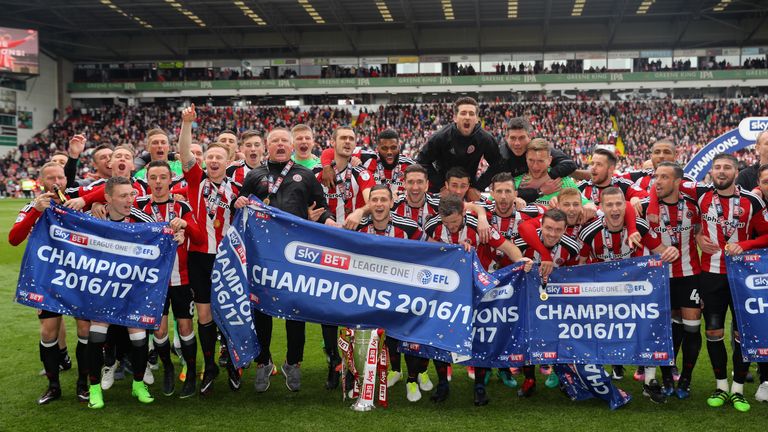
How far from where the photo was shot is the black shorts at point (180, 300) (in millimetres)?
5488

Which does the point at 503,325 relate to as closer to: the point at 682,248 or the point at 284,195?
the point at 682,248

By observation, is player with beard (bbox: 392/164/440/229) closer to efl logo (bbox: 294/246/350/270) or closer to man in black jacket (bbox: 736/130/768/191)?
efl logo (bbox: 294/246/350/270)

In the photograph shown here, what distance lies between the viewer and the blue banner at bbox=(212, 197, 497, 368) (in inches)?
196

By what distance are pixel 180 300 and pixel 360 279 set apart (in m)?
1.68

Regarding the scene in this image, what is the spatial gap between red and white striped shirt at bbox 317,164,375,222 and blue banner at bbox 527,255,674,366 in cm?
205

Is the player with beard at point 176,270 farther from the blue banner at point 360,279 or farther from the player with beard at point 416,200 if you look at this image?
the player with beard at point 416,200

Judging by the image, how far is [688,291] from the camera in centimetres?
530

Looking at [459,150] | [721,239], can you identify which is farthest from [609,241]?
[459,150]

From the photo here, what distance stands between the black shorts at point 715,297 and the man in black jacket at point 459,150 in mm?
2280

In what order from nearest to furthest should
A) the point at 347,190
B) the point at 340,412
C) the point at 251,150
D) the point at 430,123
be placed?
the point at 340,412 < the point at 347,190 < the point at 251,150 < the point at 430,123

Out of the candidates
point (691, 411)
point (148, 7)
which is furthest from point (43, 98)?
point (691, 411)

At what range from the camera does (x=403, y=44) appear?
4325 cm

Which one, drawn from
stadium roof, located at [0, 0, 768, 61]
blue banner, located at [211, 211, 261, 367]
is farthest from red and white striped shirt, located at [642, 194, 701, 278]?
stadium roof, located at [0, 0, 768, 61]

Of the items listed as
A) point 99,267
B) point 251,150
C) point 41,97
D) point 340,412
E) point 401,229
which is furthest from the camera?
point 41,97
